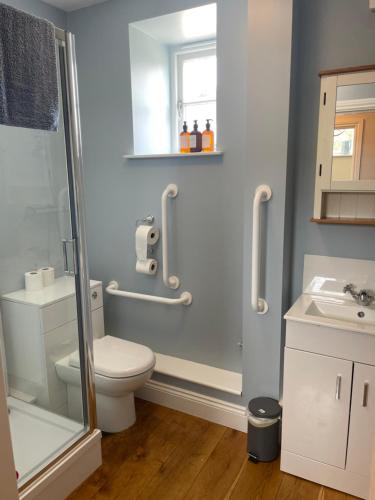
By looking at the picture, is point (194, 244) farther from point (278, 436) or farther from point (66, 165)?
point (278, 436)

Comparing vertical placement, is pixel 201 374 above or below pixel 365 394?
below

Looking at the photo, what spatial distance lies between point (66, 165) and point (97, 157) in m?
0.89

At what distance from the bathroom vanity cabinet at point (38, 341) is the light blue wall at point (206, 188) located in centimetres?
73

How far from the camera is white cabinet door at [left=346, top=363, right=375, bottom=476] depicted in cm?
163

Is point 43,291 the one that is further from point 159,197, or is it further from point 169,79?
point 169,79

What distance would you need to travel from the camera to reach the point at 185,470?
1.94 m

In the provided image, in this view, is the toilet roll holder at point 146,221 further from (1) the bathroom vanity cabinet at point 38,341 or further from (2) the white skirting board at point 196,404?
(2) the white skirting board at point 196,404

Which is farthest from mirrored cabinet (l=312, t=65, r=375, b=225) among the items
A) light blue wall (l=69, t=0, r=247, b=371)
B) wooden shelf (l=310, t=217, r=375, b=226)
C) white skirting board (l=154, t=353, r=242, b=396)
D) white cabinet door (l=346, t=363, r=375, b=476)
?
white skirting board (l=154, t=353, r=242, b=396)

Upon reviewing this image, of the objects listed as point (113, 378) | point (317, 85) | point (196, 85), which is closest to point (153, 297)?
point (113, 378)

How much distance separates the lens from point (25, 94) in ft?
4.50

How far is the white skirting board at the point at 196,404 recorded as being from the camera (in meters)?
2.21

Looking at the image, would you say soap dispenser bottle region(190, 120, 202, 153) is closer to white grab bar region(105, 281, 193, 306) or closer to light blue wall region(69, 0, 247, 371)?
light blue wall region(69, 0, 247, 371)

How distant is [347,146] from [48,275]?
164 cm

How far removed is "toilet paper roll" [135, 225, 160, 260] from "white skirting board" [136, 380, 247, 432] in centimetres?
83
